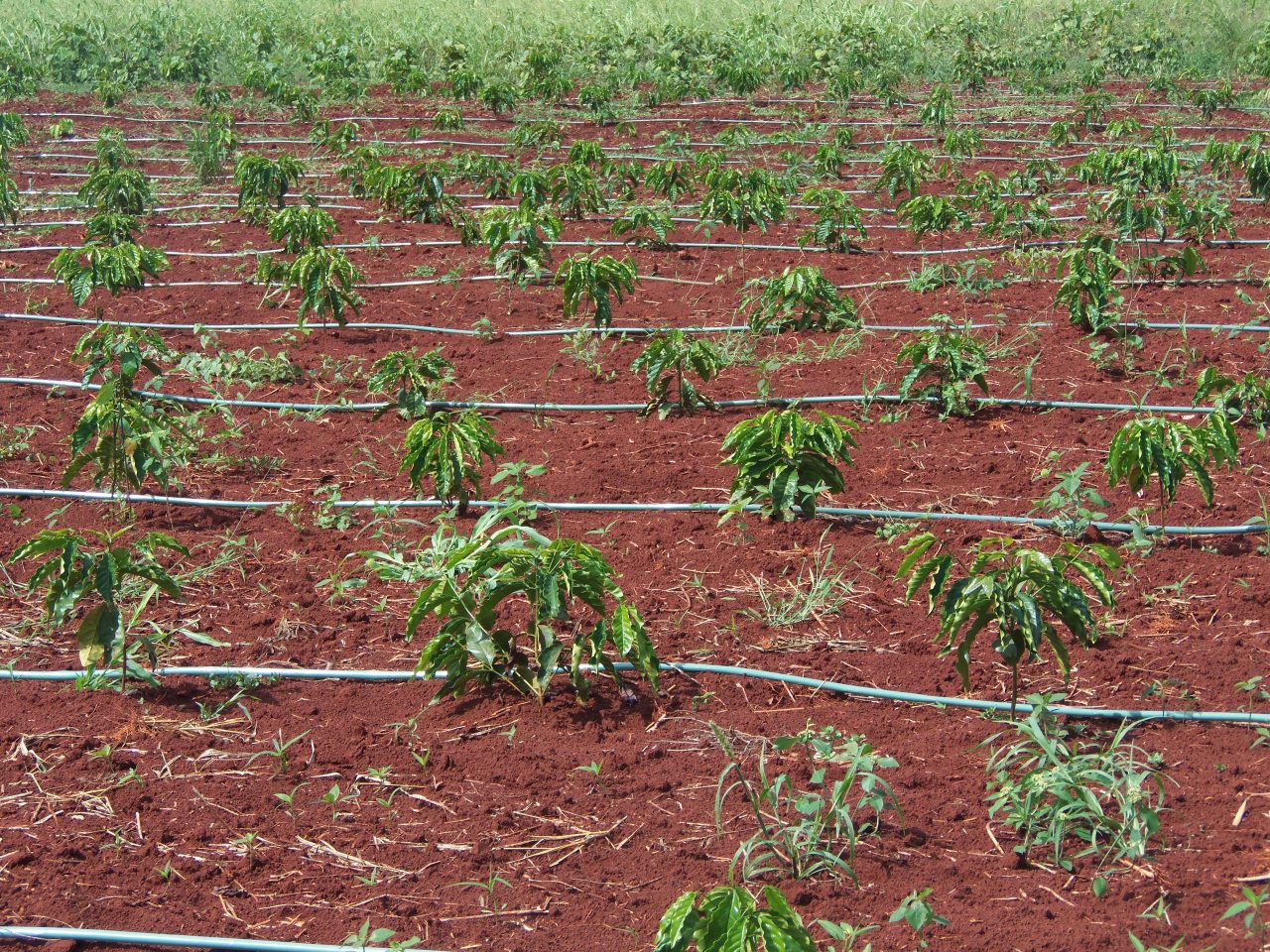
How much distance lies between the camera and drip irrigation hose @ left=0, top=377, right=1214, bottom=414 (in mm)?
4887

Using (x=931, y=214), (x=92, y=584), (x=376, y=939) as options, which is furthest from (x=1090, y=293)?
(x=376, y=939)

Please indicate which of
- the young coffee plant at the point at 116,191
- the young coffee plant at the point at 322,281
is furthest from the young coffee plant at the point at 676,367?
the young coffee plant at the point at 116,191

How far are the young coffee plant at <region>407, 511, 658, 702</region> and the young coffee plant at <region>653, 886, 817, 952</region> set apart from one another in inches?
37.0

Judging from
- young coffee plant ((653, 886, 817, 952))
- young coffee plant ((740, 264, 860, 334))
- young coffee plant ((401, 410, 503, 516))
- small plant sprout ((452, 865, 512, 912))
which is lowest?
small plant sprout ((452, 865, 512, 912))

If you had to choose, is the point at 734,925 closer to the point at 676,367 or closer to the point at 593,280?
the point at 676,367

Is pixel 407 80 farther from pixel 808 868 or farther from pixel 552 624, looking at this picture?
pixel 808 868

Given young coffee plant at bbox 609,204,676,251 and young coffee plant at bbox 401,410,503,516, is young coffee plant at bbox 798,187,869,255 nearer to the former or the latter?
young coffee plant at bbox 609,204,676,251

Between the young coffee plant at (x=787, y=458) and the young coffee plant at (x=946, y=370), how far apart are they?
95 centimetres

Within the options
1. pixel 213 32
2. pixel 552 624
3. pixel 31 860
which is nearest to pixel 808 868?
pixel 552 624

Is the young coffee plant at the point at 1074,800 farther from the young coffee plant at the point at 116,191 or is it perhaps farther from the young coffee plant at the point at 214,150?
the young coffee plant at the point at 214,150

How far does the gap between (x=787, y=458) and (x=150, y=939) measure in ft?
7.27

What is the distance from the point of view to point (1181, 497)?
416 cm

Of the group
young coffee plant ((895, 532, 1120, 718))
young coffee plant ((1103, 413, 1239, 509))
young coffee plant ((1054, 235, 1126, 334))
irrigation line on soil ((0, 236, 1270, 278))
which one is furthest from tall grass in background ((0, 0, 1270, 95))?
young coffee plant ((895, 532, 1120, 718))

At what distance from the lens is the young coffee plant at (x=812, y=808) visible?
252 cm
